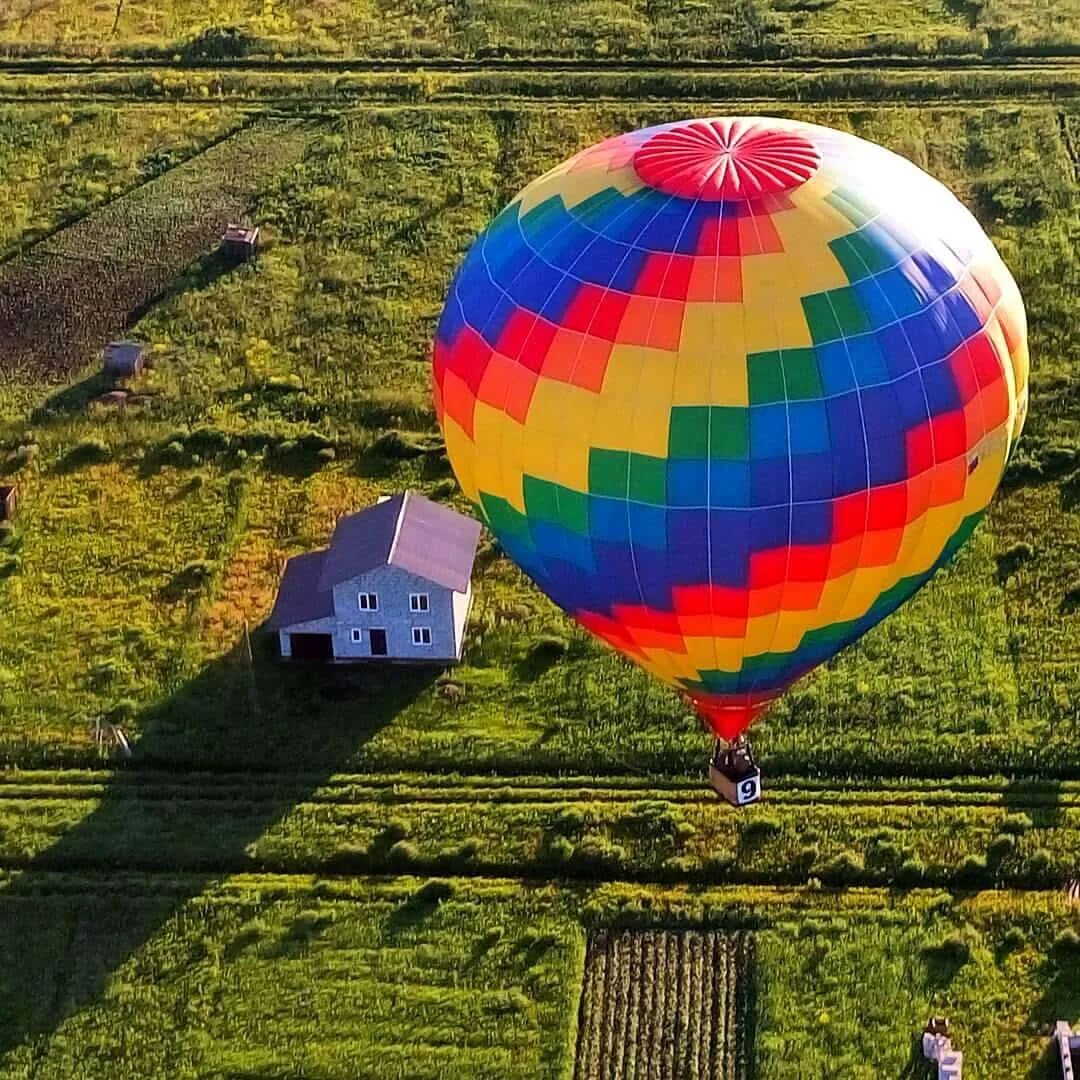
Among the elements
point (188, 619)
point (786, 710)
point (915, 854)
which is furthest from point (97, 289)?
point (915, 854)

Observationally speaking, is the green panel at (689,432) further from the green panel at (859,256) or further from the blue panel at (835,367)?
the green panel at (859,256)

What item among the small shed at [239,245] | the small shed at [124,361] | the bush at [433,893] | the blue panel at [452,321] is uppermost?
the small shed at [239,245]

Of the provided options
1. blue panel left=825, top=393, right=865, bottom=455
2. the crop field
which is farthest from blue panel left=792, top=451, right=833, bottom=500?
the crop field

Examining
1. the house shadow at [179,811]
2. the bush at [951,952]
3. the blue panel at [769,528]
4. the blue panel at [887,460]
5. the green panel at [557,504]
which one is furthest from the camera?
the house shadow at [179,811]

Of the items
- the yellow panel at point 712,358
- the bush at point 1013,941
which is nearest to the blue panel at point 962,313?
the yellow panel at point 712,358

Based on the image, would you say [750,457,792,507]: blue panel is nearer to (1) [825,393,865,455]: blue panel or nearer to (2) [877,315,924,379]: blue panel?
(1) [825,393,865,455]: blue panel

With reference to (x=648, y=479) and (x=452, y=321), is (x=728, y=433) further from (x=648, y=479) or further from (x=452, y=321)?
(x=452, y=321)
